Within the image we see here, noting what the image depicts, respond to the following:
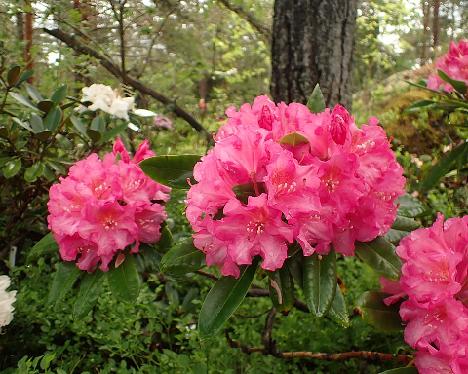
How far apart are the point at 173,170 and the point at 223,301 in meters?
0.29

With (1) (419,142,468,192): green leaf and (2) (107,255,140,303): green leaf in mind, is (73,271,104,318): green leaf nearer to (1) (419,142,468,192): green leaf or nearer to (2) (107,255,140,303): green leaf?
(2) (107,255,140,303): green leaf

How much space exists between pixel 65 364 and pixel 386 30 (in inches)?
219

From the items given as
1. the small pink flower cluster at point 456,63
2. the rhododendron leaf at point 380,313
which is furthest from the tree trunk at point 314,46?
the rhododendron leaf at point 380,313

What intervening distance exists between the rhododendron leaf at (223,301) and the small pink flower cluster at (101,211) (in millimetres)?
309

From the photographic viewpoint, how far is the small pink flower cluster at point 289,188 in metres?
0.81

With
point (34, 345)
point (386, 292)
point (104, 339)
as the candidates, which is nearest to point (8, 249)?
point (34, 345)

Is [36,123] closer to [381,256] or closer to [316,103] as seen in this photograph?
[316,103]

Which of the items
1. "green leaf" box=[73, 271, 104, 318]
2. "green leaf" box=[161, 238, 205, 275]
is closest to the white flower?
"green leaf" box=[73, 271, 104, 318]

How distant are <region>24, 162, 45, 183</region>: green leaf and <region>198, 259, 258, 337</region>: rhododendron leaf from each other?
0.98m

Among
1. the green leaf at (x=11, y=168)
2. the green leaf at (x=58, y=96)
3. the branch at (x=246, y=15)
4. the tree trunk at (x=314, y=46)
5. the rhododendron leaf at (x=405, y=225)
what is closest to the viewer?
the rhododendron leaf at (x=405, y=225)

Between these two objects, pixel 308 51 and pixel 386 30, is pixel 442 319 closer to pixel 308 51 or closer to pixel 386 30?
pixel 308 51

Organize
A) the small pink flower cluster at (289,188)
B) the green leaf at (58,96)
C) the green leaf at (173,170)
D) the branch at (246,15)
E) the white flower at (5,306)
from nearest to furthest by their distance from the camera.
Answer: the small pink flower cluster at (289,188) < the green leaf at (173,170) < the white flower at (5,306) < the green leaf at (58,96) < the branch at (246,15)

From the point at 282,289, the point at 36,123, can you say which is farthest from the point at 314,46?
the point at 282,289

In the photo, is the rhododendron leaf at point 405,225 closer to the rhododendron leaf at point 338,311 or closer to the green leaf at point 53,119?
the rhododendron leaf at point 338,311
